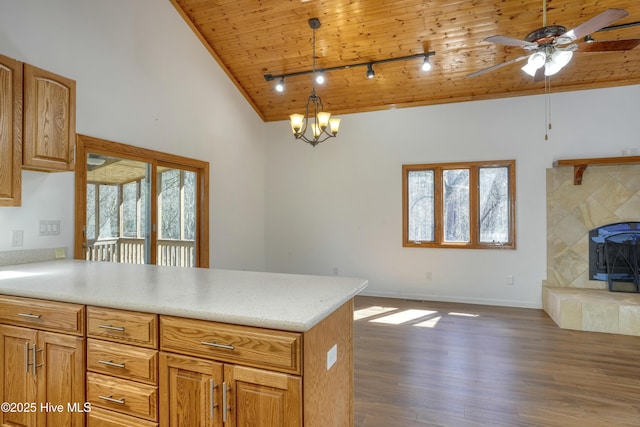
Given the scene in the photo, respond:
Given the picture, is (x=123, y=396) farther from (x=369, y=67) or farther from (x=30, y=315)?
(x=369, y=67)

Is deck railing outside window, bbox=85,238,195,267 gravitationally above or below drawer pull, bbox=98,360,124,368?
above

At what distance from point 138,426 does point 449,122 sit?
5.18 m

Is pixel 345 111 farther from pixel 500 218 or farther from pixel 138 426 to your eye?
pixel 138 426

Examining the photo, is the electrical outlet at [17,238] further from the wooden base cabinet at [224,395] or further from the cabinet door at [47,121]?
the wooden base cabinet at [224,395]

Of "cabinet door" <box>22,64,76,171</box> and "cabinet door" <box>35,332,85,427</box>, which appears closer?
"cabinet door" <box>35,332,85,427</box>

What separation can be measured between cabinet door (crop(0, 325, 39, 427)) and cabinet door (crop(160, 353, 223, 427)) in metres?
0.88

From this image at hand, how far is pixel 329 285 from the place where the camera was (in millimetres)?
1865

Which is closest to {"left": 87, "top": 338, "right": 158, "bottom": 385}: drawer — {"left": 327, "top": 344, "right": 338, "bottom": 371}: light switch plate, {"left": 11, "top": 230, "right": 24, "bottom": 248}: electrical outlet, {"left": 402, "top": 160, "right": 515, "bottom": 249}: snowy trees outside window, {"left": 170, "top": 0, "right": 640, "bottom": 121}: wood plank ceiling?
{"left": 327, "top": 344, "right": 338, "bottom": 371}: light switch plate

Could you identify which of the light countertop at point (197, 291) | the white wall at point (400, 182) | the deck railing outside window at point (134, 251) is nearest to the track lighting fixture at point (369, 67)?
the white wall at point (400, 182)

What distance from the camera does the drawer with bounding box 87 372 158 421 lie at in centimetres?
154

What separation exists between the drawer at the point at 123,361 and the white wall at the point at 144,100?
1703 millimetres

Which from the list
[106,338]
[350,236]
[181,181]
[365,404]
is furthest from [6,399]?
[350,236]

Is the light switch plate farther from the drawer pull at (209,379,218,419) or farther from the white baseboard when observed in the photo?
the white baseboard

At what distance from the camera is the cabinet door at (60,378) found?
5.53 feet
